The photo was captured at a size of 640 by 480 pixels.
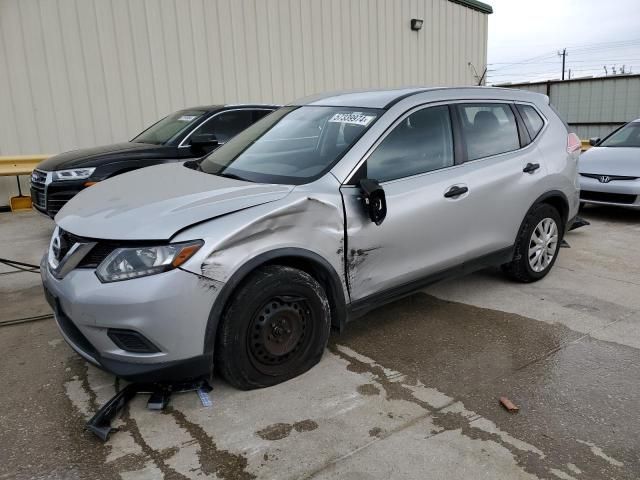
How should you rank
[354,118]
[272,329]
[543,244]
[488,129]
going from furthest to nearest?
[543,244], [488,129], [354,118], [272,329]

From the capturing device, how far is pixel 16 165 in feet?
29.3

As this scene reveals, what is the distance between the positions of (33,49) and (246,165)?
7422 millimetres

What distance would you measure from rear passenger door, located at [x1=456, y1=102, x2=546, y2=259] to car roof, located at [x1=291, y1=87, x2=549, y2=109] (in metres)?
0.09

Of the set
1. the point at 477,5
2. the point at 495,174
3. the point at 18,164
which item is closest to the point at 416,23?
the point at 477,5

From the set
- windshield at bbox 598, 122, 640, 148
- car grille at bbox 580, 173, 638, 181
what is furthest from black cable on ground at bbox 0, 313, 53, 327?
windshield at bbox 598, 122, 640, 148

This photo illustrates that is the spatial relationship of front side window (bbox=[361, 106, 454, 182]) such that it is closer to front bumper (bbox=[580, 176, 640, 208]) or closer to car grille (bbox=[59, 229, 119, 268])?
car grille (bbox=[59, 229, 119, 268])

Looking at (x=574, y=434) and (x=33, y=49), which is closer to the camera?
(x=574, y=434)

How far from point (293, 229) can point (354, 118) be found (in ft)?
3.61

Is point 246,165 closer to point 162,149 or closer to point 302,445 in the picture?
point 302,445

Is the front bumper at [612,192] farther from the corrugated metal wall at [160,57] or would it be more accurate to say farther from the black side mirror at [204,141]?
the corrugated metal wall at [160,57]

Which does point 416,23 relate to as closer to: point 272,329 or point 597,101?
point 597,101

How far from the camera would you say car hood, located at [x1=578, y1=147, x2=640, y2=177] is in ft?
24.5

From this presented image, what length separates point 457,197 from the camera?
391cm

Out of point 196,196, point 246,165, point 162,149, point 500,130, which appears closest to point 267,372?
point 196,196
